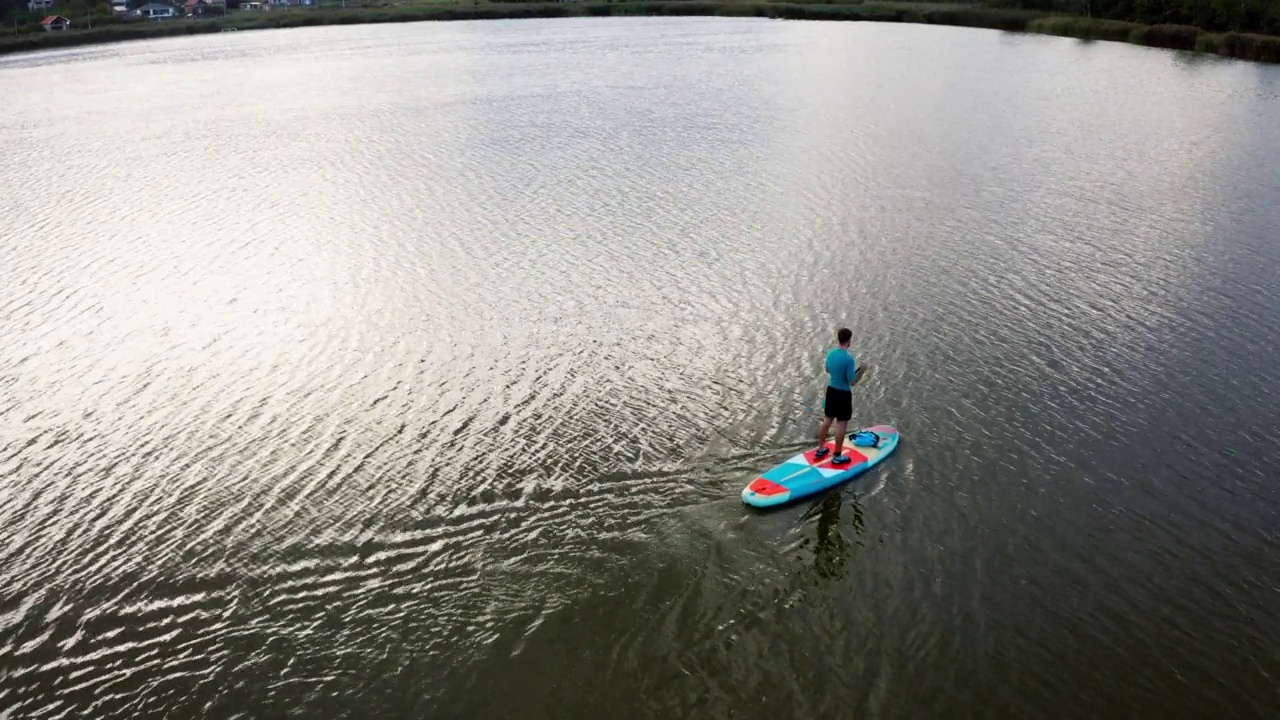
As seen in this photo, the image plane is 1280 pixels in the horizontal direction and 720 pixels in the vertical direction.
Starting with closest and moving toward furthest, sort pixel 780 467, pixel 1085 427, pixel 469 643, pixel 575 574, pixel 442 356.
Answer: pixel 469 643 < pixel 575 574 < pixel 780 467 < pixel 1085 427 < pixel 442 356

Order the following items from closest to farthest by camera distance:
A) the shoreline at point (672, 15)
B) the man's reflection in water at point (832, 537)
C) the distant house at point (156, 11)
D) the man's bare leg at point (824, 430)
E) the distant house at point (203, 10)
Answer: the man's reflection in water at point (832, 537) < the man's bare leg at point (824, 430) < the shoreline at point (672, 15) < the distant house at point (203, 10) < the distant house at point (156, 11)

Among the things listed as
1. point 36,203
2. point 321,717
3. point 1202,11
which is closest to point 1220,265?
point 321,717

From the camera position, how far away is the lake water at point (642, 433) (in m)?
11.9

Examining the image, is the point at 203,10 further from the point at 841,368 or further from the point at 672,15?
the point at 841,368

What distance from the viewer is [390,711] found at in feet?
37.2

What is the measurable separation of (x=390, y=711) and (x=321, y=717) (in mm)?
787

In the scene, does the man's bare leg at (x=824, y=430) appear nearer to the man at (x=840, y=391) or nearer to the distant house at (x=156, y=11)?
the man at (x=840, y=391)

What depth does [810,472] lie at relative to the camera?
50.4 feet

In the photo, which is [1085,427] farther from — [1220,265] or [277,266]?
[277,266]

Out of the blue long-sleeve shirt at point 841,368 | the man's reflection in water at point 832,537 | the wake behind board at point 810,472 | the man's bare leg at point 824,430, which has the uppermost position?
the blue long-sleeve shirt at point 841,368

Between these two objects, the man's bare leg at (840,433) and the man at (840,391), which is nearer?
the man at (840,391)

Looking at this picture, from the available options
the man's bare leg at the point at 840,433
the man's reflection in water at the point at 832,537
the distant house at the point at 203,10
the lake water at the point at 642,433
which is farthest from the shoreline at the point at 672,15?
the man's reflection in water at the point at 832,537

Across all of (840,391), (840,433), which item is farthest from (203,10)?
(840,433)

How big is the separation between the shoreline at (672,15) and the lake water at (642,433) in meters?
36.1
